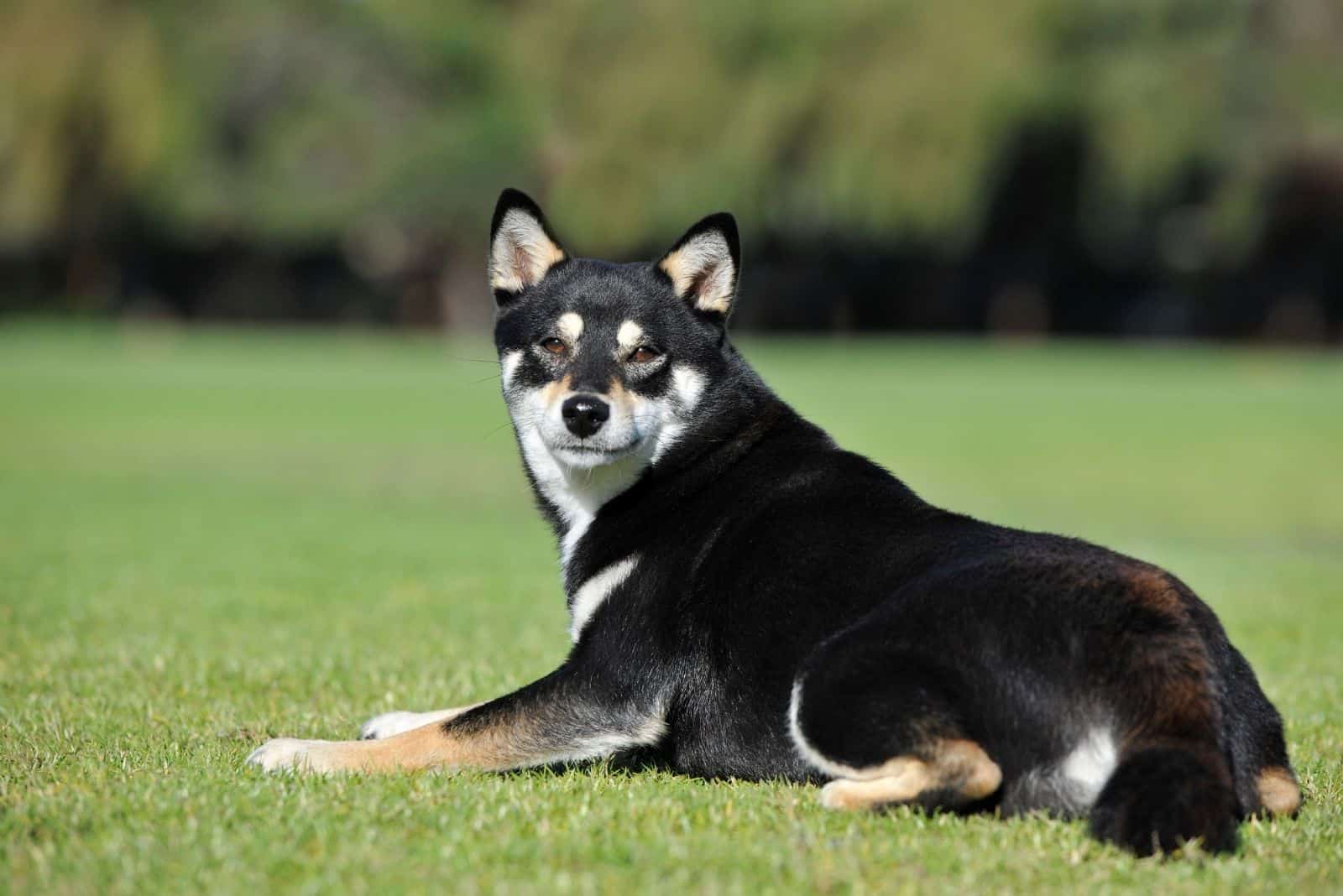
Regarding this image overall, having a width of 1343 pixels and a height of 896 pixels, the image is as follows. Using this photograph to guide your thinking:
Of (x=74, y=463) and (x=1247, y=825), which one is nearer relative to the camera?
(x=1247, y=825)

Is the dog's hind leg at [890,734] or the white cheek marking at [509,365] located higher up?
the white cheek marking at [509,365]

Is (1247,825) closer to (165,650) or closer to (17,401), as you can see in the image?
(165,650)

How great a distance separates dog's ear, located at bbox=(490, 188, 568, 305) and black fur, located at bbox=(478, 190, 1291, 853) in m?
0.04

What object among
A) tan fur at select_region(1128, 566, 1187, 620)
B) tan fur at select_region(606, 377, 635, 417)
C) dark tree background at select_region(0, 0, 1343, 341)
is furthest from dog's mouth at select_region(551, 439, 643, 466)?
dark tree background at select_region(0, 0, 1343, 341)

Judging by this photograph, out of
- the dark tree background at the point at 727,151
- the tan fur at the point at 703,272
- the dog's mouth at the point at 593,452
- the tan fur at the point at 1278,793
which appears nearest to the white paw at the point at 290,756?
the dog's mouth at the point at 593,452

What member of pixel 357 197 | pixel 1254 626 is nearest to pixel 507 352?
pixel 1254 626

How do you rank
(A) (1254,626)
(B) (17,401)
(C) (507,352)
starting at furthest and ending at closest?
(B) (17,401) < (A) (1254,626) < (C) (507,352)

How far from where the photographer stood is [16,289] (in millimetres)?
67938

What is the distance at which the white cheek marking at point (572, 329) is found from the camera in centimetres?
609

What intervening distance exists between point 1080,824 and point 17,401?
30.6m

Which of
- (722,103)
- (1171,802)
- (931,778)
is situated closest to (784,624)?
(931,778)

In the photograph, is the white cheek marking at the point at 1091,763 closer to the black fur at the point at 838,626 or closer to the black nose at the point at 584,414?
the black fur at the point at 838,626

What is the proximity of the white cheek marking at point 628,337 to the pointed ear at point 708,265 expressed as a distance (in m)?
0.35

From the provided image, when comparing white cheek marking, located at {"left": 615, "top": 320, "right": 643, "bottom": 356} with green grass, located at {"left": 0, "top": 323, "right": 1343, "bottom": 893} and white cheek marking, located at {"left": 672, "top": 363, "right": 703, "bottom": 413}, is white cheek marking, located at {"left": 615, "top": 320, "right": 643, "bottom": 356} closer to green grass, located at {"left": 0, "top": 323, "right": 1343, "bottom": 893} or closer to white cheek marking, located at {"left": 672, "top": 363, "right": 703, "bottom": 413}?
white cheek marking, located at {"left": 672, "top": 363, "right": 703, "bottom": 413}
